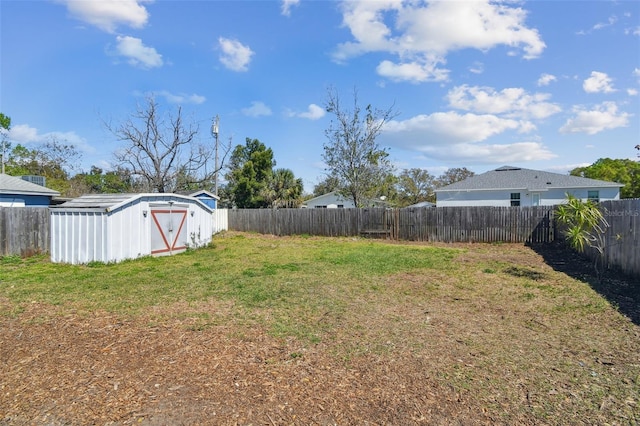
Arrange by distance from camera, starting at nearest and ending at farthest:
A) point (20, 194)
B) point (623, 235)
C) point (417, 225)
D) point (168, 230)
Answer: point (623, 235) < point (168, 230) < point (20, 194) < point (417, 225)

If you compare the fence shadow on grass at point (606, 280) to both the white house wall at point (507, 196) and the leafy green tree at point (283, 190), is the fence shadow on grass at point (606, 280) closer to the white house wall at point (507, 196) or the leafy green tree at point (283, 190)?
the white house wall at point (507, 196)

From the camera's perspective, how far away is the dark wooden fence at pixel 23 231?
10.6m

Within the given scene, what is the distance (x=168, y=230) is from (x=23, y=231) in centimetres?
413

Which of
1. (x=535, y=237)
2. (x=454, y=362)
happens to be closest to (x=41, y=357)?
(x=454, y=362)

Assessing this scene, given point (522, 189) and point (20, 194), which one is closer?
point (20, 194)

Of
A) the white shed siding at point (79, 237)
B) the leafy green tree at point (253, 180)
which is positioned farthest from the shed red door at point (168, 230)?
the leafy green tree at point (253, 180)

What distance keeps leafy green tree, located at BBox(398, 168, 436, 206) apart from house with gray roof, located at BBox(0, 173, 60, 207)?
32.9 m

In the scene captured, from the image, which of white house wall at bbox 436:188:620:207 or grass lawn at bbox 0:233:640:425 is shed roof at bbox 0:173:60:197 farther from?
white house wall at bbox 436:188:620:207

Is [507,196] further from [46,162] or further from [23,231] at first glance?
[46,162]

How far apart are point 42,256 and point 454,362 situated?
40.9 ft

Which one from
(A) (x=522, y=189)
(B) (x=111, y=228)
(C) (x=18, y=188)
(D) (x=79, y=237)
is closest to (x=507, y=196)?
(A) (x=522, y=189)

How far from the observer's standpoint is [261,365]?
133 inches

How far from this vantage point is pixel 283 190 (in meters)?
25.8

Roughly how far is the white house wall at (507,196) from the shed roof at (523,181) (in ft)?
0.91
